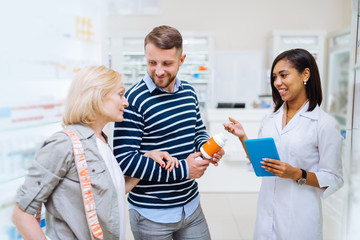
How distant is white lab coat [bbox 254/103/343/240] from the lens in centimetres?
117

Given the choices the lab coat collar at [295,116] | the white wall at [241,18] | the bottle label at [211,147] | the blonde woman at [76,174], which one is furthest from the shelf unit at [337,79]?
the blonde woman at [76,174]

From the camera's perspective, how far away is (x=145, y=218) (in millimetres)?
1249

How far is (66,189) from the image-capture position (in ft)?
2.98

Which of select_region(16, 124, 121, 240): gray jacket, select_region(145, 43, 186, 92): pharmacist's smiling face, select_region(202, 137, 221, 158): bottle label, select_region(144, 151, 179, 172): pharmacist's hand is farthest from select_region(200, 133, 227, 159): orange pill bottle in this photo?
select_region(16, 124, 121, 240): gray jacket

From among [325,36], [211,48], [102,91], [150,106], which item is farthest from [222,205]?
[325,36]

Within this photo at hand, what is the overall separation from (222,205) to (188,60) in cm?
328

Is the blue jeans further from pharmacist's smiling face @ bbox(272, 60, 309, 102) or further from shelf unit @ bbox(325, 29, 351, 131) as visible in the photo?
shelf unit @ bbox(325, 29, 351, 131)

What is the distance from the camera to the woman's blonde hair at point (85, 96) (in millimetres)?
954

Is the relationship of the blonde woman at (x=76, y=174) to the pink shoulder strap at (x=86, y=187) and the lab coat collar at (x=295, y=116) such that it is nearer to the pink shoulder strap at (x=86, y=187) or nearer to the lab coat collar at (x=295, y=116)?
the pink shoulder strap at (x=86, y=187)

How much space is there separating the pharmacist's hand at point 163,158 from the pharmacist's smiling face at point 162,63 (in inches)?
10.6

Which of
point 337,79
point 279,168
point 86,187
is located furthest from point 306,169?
point 337,79

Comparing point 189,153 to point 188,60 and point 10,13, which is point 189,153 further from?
point 188,60

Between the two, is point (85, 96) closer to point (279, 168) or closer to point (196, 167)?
point (196, 167)

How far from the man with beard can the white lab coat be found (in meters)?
0.28
